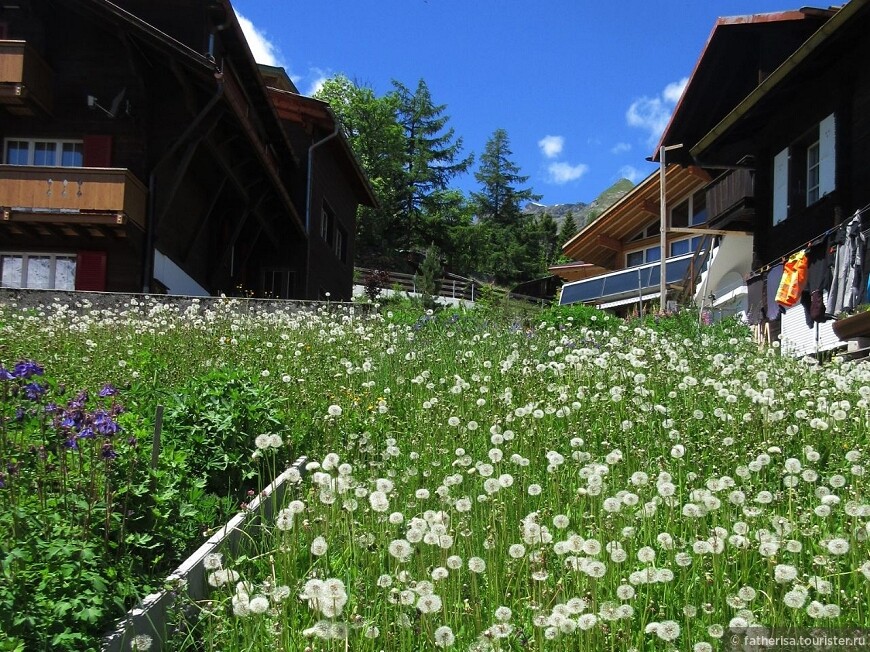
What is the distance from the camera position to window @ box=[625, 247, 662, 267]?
3362 cm

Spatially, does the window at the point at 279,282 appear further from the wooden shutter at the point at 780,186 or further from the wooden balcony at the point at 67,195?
the wooden shutter at the point at 780,186

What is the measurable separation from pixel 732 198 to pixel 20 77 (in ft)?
53.7

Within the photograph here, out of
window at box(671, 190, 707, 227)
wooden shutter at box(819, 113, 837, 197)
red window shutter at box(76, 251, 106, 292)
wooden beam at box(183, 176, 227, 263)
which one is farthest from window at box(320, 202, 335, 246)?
wooden shutter at box(819, 113, 837, 197)

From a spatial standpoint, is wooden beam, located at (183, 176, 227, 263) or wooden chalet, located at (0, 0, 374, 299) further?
wooden beam, located at (183, 176, 227, 263)

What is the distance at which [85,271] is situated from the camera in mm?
17516

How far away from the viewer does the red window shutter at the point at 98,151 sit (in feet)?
57.3

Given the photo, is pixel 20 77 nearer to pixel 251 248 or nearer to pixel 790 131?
pixel 251 248

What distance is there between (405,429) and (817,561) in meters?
3.26

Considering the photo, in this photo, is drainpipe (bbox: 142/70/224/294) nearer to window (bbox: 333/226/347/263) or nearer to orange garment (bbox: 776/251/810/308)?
orange garment (bbox: 776/251/810/308)

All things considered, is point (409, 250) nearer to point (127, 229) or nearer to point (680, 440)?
point (127, 229)

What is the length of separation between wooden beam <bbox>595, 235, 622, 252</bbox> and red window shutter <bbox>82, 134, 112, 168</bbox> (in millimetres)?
22435

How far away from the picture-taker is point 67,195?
641 inches

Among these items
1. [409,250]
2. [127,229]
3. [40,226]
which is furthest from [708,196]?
[409,250]

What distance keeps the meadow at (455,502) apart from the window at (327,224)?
779 inches
